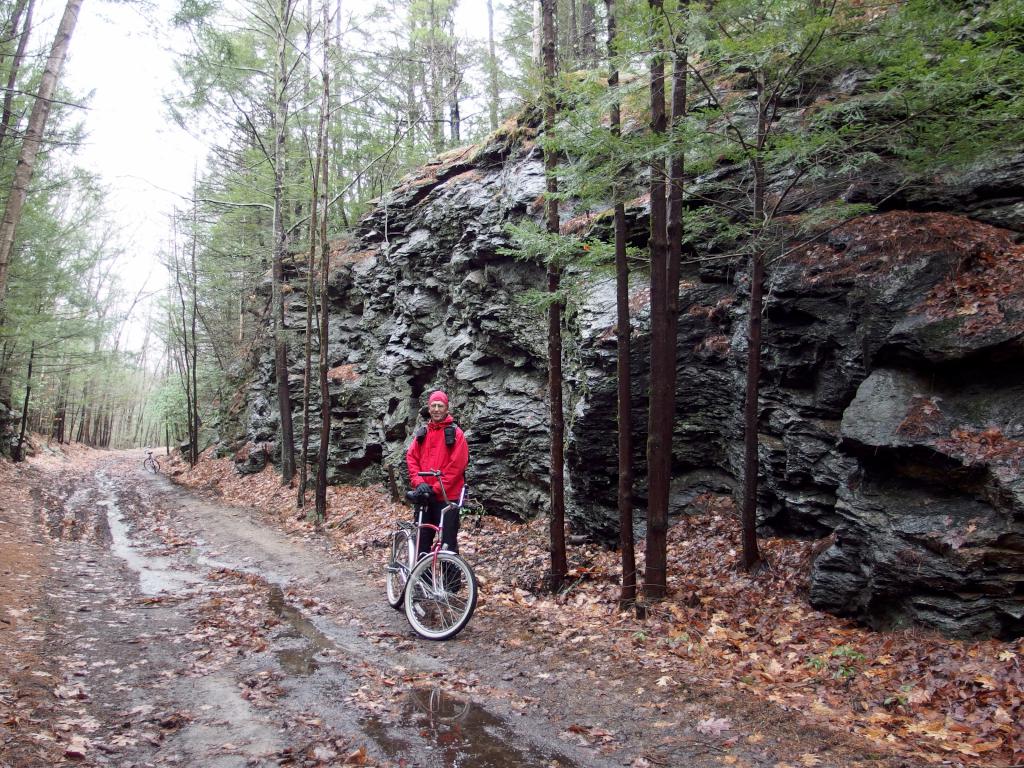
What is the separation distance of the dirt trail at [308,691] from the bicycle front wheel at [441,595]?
19cm

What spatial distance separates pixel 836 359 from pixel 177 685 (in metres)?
7.99

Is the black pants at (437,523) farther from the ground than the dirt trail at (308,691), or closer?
farther from the ground

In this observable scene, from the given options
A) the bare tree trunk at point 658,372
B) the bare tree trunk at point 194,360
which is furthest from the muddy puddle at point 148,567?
the bare tree trunk at point 194,360

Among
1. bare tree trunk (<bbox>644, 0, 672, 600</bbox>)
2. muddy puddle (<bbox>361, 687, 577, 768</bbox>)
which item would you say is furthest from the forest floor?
bare tree trunk (<bbox>644, 0, 672, 600</bbox>)

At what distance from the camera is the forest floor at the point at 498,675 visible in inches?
153

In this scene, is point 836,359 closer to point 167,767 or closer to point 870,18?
point 870,18

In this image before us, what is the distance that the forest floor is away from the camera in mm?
3889

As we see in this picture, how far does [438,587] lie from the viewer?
20.8 feet

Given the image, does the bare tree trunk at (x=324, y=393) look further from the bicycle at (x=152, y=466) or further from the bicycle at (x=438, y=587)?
the bicycle at (x=152, y=466)

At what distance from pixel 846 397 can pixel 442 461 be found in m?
5.15

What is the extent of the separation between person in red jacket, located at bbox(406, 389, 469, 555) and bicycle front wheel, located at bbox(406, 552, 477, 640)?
0.40 m


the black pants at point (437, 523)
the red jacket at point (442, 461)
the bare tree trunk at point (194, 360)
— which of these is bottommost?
the black pants at point (437, 523)

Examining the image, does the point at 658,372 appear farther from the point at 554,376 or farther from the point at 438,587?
the point at 438,587

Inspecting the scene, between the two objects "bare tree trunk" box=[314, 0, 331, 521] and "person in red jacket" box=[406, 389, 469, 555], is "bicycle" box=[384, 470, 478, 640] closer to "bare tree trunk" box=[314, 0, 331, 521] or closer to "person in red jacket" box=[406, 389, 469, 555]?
"person in red jacket" box=[406, 389, 469, 555]
